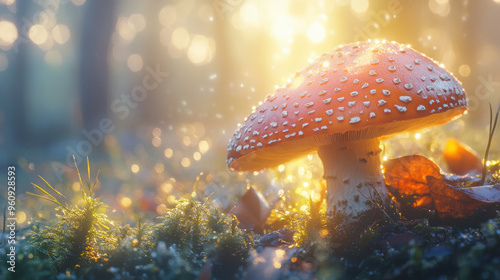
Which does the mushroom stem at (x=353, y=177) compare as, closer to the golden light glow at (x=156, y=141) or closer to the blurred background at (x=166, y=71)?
the blurred background at (x=166, y=71)

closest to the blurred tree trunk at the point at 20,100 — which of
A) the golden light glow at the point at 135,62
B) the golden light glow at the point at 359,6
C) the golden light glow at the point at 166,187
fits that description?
the golden light glow at the point at 135,62

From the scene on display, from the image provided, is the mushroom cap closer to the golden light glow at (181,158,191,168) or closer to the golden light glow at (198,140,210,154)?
the golden light glow at (181,158,191,168)

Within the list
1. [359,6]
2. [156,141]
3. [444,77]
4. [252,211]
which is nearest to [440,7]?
[359,6]

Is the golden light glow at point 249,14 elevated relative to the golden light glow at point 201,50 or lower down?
lower down

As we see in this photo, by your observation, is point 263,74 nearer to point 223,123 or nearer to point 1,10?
point 223,123

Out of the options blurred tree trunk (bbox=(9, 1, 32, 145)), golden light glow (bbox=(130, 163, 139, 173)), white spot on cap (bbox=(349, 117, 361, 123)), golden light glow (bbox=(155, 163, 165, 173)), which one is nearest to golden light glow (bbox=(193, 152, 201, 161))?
golden light glow (bbox=(155, 163, 165, 173))

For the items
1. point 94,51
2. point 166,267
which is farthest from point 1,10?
point 166,267

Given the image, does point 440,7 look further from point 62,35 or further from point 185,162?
point 62,35
